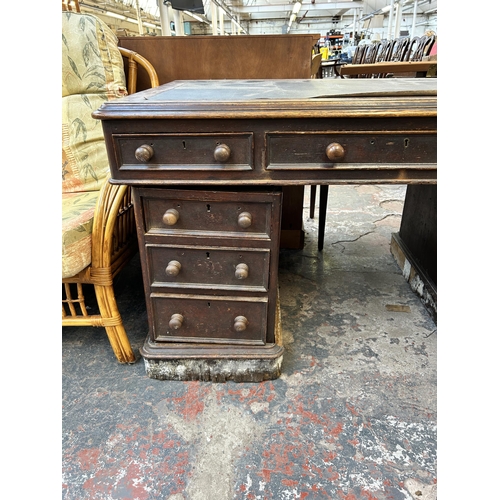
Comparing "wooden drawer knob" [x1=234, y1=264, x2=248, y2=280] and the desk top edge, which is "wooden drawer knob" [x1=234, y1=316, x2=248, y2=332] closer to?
"wooden drawer knob" [x1=234, y1=264, x2=248, y2=280]

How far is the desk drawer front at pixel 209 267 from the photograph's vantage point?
41.4 inches

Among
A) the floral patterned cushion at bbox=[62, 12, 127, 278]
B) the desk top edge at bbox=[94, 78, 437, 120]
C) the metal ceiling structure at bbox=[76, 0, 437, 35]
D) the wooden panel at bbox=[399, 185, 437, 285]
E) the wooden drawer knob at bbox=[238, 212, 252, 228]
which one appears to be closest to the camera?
the desk top edge at bbox=[94, 78, 437, 120]

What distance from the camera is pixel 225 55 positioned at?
176 cm

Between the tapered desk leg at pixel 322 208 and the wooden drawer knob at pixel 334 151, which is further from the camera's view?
the tapered desk leg at pixel 322 208

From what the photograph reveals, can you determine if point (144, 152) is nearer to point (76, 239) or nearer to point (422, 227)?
point (76, 239)

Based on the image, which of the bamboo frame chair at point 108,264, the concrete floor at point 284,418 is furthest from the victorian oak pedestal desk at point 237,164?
the concrete floor at point 284,418

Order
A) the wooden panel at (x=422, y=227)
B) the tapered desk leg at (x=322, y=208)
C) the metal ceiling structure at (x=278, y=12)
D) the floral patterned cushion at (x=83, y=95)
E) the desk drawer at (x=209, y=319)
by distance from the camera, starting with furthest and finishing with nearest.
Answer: the metal ceiling structure at (x=278, y=12) < the tapered desk leg at (x=322, y=208) < the wooden panel at (x=422, y=227) < the floral patterned cushion at (x=83, y=95) < the desk drawer at (x=209, y=319)

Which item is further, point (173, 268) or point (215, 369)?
point (215, 369)

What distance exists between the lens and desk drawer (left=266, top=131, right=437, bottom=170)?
875 millimetres

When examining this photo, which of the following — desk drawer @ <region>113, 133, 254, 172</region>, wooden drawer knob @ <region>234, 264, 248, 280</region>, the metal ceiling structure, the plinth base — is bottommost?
the plinth base

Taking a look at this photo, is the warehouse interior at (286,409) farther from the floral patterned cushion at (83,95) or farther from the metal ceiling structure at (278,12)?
the metal ceiling structure at (278,12)

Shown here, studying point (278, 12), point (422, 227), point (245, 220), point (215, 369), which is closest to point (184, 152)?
point (245, 220)

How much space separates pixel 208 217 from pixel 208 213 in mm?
12

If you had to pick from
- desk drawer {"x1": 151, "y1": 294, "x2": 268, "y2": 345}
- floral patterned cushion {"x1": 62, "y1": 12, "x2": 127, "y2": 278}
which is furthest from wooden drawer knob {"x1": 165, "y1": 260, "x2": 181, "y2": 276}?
floral patterned cushion {"x1": 62, "y1": 12, "x2": 127, "y2": 278}
